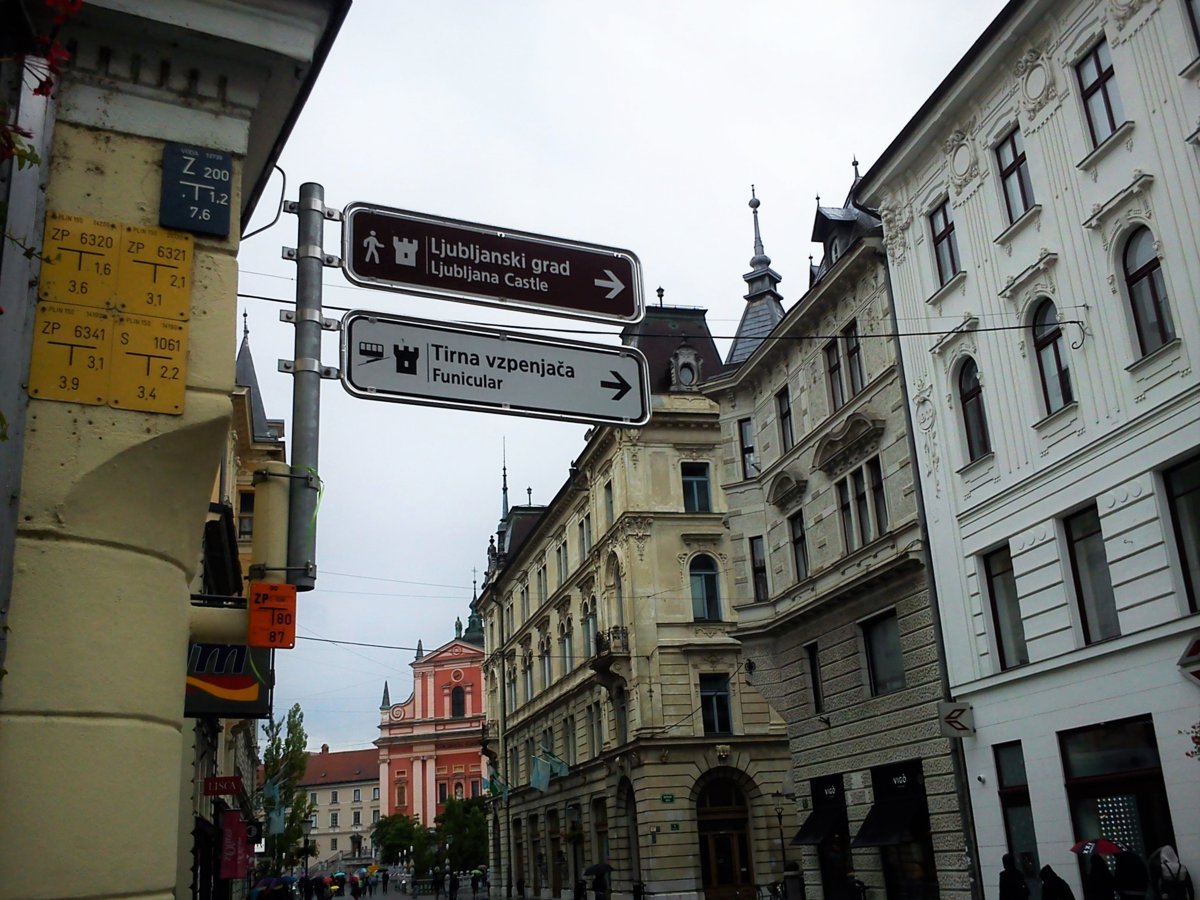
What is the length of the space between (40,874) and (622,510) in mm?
38491

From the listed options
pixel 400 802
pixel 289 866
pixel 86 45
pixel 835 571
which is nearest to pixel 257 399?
pixel 835 571

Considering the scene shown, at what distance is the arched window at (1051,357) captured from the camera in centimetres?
1838

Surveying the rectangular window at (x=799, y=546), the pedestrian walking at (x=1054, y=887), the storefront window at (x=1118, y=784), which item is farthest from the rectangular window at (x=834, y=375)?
the pedestrian walking at (x=1054, y=887)

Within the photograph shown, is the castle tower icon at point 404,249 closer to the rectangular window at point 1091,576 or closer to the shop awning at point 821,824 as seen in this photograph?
the rectangular window at point 1091,576

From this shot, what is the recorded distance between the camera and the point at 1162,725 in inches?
623

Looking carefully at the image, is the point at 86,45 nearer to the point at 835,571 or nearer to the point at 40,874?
the point at 40,874

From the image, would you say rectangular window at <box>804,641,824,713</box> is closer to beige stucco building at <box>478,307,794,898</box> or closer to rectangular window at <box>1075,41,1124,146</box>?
beige stucco building at <box>478,307,794,898</box>

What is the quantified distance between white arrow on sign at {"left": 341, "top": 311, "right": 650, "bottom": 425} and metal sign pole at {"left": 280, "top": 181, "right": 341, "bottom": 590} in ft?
0.59

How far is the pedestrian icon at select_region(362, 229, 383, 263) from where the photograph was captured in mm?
5750

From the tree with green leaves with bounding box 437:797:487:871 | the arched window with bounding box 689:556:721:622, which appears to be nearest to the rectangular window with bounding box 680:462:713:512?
the arched window with bounding box 689:556:721:622

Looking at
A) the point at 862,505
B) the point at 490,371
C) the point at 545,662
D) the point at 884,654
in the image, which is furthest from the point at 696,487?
the point at 490,371

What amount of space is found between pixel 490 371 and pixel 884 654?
65.6 ft

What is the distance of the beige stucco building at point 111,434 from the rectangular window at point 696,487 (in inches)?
1498

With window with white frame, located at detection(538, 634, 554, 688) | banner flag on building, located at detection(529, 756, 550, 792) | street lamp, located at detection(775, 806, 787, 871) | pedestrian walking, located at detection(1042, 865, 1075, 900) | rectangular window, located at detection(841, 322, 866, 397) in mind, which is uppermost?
rectangular window, located at detection(841, 322, 866, 397)
